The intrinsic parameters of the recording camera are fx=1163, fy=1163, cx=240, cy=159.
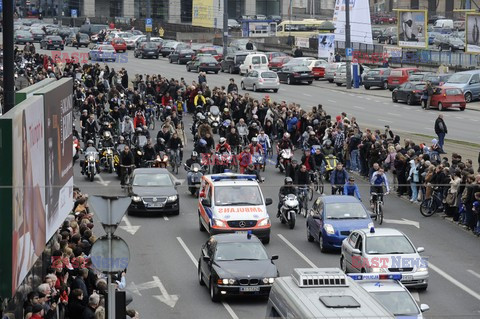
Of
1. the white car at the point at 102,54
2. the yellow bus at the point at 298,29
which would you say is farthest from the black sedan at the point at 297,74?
the yellow bus at the point at 298,29

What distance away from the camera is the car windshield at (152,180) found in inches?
1367

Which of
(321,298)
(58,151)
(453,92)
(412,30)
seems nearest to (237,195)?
(58,151)

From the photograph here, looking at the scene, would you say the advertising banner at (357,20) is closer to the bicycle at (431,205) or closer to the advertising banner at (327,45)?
the advertising banner at (327,45)

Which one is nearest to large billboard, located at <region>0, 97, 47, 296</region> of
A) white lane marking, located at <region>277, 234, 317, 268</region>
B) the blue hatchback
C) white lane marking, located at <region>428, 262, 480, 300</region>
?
white lane marking, located at <region>277, 234, 317, 268</region>

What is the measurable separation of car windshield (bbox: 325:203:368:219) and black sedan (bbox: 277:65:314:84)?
4427 cm

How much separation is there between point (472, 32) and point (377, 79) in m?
6.57

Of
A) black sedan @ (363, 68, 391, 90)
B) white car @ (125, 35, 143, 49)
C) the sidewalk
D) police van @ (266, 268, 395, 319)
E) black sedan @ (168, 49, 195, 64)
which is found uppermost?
white car @ (125, 35, 143, 49)

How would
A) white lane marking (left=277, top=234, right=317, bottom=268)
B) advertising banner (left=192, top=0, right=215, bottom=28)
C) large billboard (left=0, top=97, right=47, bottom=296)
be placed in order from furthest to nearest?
1. advertising banner (left=192, top=0, right=215, bottom=28)
2. white lane marking (left=277, top=234, right=317, bottom=268)
3. large billboard (left=0, top=97, right=47, bottom=296)

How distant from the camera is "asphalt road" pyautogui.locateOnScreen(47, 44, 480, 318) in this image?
2369 cm

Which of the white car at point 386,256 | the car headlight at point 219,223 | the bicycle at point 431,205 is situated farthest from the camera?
the bicycle at point 431,205

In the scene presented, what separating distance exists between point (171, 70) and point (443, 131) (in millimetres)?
41688

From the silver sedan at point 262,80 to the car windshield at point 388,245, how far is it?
42.1 metres

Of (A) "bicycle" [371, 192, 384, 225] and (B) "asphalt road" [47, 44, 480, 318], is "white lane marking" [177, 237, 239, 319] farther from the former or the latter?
(A) "bicycle" [371, 192, 384, 225]

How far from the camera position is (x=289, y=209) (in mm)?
32469
